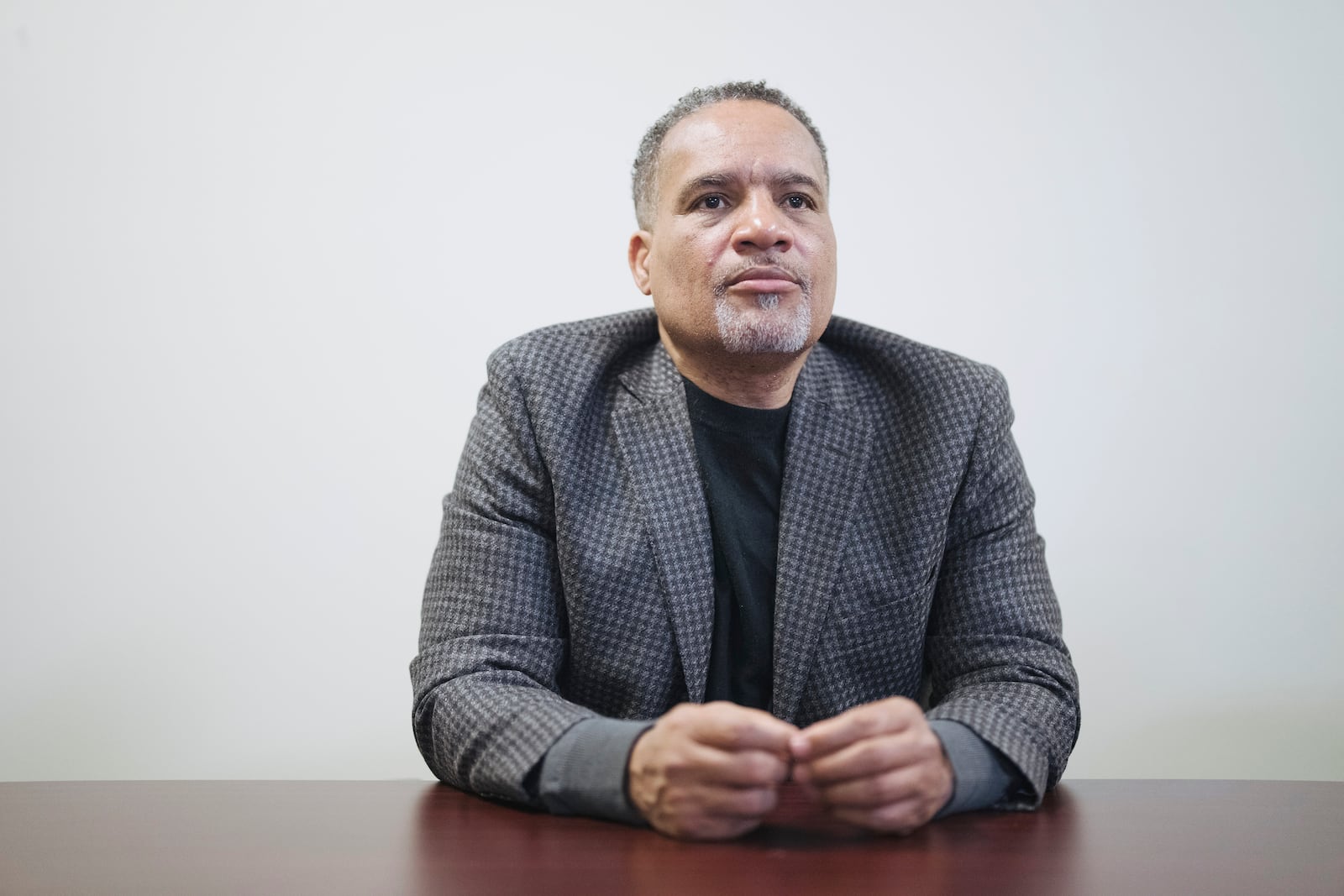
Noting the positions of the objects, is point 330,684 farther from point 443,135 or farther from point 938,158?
point 938,158

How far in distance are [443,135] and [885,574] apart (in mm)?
1327

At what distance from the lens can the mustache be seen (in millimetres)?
1528

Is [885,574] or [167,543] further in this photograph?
[167,543]

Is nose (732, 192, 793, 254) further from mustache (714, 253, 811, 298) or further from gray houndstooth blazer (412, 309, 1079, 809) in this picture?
gray houndstooth blazer (412, 309, 1079, 809)

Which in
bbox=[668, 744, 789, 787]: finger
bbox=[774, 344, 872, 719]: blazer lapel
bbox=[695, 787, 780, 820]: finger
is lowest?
bbox=[695, 787, 780, 820]: finger

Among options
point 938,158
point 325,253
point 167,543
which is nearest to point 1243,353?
point 938,158

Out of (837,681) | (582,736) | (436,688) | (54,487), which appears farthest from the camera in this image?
(54,487)

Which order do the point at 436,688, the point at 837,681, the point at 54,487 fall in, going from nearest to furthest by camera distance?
the point at 436,688
the point at 837,681
the point at 54,487

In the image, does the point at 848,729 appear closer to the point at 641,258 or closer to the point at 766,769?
the point at 766,769

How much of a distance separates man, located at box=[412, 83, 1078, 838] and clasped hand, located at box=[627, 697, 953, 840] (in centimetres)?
27

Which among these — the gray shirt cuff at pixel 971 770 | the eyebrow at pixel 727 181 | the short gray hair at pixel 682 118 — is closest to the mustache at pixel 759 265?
the eyebrow at pixel 727 181

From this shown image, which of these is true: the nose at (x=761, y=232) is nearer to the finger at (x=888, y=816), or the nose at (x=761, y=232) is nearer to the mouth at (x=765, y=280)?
the mouth at (x=765, y=280)

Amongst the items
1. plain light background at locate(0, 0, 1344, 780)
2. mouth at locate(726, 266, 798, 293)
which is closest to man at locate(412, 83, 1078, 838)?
mouth at locate(726, 266, 798, 293)

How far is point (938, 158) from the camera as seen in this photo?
2.25 metres
